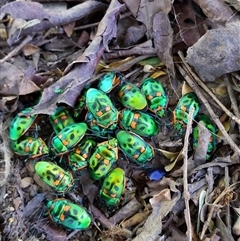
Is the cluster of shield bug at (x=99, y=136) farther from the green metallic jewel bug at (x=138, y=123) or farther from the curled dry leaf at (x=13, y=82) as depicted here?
the curled dry leaf at (x=13, y=82)

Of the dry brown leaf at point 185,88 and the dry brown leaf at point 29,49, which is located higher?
the dry brown leaf at point 29,49

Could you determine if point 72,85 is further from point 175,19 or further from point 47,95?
point 175,19

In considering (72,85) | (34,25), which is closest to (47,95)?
(72,85)

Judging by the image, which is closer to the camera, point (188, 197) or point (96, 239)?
point (188, 197)

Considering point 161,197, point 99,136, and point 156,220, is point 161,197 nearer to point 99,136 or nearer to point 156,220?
point 156,220

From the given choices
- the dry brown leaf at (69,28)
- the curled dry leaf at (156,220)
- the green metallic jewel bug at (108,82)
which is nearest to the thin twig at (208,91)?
the green metallic jewel bug at (108,82)

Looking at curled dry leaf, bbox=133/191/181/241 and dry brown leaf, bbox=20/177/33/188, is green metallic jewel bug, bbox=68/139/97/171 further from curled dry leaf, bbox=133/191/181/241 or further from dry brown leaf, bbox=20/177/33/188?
curled dry leaf, bbox=133/191/181/241

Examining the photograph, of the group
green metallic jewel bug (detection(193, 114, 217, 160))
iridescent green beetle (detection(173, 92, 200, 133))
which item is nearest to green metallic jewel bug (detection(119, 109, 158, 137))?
iridescent green beetle (detection(173, 92, 200, 133))
